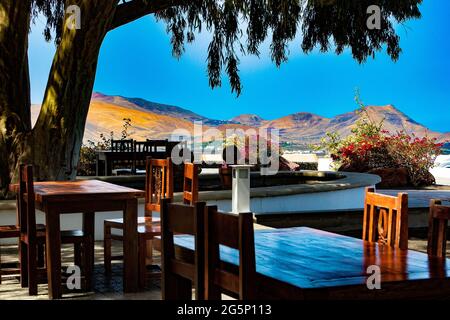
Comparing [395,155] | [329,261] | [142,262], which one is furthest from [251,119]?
[329,261]

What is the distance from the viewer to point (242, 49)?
358 inches

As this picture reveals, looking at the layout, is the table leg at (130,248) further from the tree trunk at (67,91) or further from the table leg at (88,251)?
the tree trunk at (67,91)

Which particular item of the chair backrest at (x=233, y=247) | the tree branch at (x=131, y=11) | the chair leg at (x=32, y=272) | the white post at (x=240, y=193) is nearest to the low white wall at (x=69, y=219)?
the white post at (x=240, y=193)

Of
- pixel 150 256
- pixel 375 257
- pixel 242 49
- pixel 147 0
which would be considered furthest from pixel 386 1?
pixel 375 257

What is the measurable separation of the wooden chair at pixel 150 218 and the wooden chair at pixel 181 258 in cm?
185

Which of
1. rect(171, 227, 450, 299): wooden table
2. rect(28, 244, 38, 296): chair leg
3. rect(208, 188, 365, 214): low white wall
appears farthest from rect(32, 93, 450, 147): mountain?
rect(171, 227, 450, 299): wooden table

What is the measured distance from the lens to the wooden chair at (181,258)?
218cm

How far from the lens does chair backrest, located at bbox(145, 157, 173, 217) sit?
5.13 m

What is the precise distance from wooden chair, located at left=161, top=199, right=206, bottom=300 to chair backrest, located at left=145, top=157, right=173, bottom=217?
8.25 ft

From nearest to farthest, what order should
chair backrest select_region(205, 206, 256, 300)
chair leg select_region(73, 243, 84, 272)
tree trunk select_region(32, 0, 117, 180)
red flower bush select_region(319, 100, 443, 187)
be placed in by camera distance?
1. chair backrest select_region(205, 206, 256, 300)
2. chair leg select_region(73, 243, 84, 272)
3. tree trunk select_region(32, 0, 117, 180)
4. red flower bush select_region(319, 100, 443, 187)

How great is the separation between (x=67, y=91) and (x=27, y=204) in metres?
2.69

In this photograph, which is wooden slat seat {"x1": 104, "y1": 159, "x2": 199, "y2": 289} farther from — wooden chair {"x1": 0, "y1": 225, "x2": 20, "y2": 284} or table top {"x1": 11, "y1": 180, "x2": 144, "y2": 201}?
wooden chair {"x1": 0, "y1": 225, "x2": 20, "y2": 284}

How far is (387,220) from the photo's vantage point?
117 inches

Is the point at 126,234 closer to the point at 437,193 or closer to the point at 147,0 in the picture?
the point at 147,0
